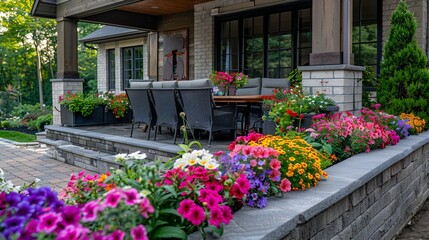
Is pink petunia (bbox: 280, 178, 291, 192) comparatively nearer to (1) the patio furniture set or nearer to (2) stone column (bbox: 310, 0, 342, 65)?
(1) the patio furniture set

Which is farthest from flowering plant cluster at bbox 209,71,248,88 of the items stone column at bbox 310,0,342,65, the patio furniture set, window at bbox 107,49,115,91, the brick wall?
window at bbox 107,49,115,91

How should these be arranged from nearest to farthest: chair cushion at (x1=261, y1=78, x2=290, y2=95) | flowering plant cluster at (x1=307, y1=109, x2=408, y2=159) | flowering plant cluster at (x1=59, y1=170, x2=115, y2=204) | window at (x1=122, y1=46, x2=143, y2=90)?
flowering plant cluster at (x1=59, y1=170, x2=115, y2=204), flowering plant cluster at (x1=307, y1=109, x2=408, y2=159), chair cushion at (x1=261, y1=78, x2=290, y2=95), window at (x1=122, y1=46, x2=143, y2=90)

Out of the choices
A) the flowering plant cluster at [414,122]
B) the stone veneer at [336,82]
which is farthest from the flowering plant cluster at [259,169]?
the flowering plant cluster at [414,122]

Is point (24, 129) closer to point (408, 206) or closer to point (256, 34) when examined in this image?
point (256, 34)

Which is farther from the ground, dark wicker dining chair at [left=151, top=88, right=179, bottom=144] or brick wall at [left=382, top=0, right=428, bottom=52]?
brick wall at [left=382, top=0, right=428, bottom=52]

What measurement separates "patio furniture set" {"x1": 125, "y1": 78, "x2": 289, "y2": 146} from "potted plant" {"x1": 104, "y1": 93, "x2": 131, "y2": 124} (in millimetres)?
2353

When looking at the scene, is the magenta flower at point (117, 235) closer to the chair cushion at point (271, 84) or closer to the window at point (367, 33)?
the chair cushion at point (271, 84)

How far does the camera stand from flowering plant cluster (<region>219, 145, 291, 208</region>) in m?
2.07

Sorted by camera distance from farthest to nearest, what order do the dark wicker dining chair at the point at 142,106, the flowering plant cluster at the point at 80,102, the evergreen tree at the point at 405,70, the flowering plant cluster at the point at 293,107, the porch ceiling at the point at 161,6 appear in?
the porch ceiling at the point at 161,6
the flowering plant cluster at the point at 80,102
the dark wicker dining chair at the point at 142,106
the evergreen tree at the point at 405,70
the flowering plant cluster at the point at 293,107

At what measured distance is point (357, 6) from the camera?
6930 millimetres

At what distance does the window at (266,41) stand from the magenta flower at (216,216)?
6.63m

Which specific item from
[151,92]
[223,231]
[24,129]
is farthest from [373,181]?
[24,129]

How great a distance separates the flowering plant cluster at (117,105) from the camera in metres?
8.16

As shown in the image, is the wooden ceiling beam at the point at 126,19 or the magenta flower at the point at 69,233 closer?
the magenta flower at the point at 69,233
